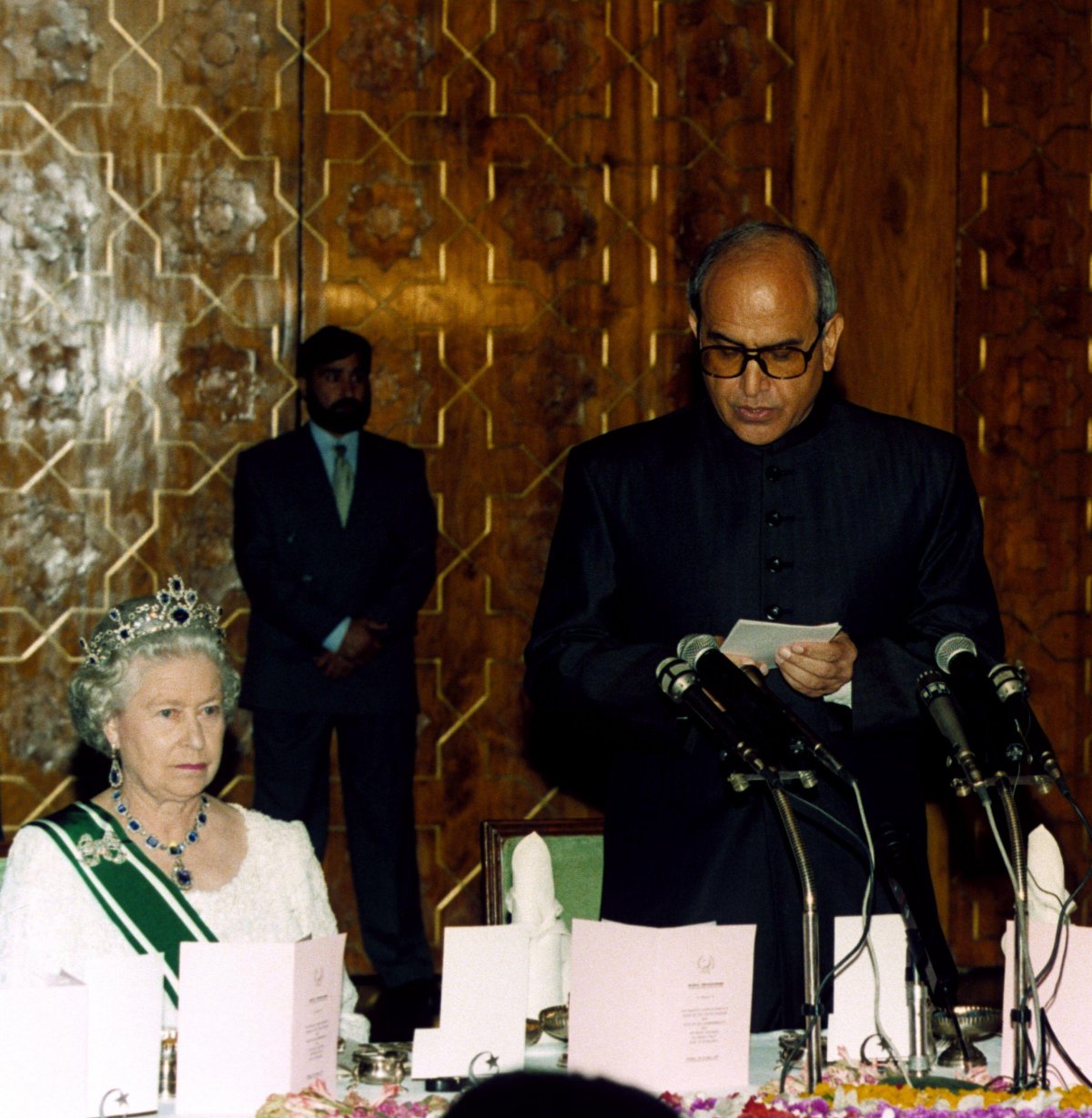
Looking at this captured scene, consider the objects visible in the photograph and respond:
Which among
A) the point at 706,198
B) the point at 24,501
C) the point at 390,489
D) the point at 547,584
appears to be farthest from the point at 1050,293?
the point at 547,584

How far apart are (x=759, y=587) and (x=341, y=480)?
3.26m

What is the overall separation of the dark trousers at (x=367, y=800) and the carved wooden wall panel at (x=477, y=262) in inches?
12.9

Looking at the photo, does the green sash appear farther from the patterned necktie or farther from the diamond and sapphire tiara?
the patterned necktie

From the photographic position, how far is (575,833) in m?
3.37

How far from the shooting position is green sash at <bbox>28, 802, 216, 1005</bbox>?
9.25 ft

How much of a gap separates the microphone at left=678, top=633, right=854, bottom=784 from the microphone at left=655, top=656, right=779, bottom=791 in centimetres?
1

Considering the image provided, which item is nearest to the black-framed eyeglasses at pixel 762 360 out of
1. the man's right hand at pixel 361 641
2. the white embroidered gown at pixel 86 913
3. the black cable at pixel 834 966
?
the black cable at pixel 834 966

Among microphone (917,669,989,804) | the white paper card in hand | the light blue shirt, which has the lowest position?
microphone (917,669,989,804)

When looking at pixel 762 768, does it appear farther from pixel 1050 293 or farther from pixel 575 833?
pixel 1050 293

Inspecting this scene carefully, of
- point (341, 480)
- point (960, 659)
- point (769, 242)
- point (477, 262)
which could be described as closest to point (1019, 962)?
point (960, 659)

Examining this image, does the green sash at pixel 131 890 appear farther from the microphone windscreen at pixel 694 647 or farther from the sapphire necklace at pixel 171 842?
the microphone windscreen at pixel 694 647

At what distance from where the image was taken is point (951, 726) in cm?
214

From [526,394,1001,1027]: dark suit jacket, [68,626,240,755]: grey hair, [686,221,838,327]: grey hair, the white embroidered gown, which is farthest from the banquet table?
[686,221,838,327]: grey hair

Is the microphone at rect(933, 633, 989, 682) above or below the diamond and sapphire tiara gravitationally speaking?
below
